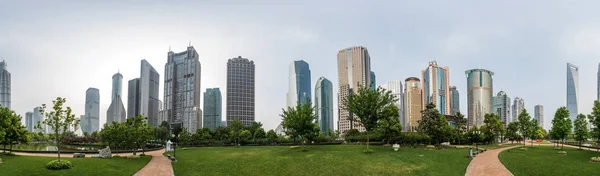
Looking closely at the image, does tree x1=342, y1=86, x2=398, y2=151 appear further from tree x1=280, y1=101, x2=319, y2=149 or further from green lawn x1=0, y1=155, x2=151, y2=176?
green lawn x1=0, y1=155, x2=151, y2=176

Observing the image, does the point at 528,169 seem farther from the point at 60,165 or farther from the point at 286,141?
the point at 286,141

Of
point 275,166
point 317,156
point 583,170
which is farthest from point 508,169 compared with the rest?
point 275,166

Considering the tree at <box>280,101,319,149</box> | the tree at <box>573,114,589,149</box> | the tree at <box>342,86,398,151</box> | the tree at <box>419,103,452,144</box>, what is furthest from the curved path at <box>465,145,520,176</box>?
the tree at <box>573,114,589,149</box>

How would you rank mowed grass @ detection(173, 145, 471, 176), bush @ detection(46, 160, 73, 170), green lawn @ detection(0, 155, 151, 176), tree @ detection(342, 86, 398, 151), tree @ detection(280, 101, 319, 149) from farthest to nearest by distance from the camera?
tree @ detection(342, 86, 398, 151), tree @ detection(280, 101, 319, 149), mowed grass @ detection(173, 145, 471, 176), bush @ detection(46, 160, 73, 170), green lawn @ detection(0, 155, 151, 176)

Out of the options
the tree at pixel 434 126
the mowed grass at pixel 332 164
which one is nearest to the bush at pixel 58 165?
the mowed grass at pixel 332 164

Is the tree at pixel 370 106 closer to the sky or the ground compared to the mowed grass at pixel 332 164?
closer to the sky

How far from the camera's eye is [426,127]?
53812mm

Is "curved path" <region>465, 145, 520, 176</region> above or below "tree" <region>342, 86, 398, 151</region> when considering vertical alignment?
below

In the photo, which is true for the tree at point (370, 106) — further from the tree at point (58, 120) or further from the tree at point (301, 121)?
the tree at point (58, 120)

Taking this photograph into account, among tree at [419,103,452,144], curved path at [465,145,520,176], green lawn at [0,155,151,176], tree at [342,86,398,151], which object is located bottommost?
curved path at [465,145,520,176]

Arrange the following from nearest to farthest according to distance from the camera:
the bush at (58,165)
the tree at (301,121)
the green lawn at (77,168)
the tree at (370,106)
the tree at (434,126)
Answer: the green lawn at (77,168)
the bush at (58,165)
the tree at (301,121)
the tree at (370,106)
the tree at (434,126)

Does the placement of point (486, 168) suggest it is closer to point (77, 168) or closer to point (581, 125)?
point (581, 125)

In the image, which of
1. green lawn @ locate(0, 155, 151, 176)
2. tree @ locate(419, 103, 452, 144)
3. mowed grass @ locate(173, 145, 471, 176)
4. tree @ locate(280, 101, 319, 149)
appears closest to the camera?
green lawn @ locate(0, 155, 151, 176)

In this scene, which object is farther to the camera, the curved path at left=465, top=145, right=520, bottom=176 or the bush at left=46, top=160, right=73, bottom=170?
the curved path at left=465, top=145, right=520, bottom=176
